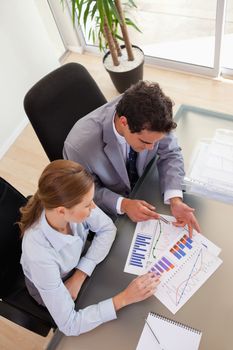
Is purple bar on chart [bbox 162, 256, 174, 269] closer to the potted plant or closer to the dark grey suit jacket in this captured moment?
the dark grey suit jacket

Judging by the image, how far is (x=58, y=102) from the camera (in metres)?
1.43

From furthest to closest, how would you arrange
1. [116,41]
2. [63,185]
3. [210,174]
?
[116,41], [210,174], [63,185]

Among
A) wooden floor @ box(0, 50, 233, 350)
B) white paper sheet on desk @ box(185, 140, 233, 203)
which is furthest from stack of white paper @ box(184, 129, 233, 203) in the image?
wooden floor @ box(0, 50, 233, 350)

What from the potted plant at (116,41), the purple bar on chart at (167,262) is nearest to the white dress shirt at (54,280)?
the purple bar on chart at (167,262)

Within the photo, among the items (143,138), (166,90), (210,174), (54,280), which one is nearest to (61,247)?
(54,280)

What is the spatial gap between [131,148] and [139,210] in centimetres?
30

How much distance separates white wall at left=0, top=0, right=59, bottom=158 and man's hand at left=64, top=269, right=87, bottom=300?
171cm

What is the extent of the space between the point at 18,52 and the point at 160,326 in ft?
7.40

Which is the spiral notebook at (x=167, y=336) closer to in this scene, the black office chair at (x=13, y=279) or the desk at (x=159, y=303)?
the desk at (x=159, y=303)

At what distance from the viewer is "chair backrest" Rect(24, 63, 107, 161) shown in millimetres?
1369

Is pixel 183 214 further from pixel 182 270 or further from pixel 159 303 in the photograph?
pixel 159 303

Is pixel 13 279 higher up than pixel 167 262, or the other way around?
pixel 167 262

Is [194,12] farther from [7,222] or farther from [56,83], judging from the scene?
[7,222]

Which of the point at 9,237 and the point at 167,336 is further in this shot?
the point at 9,237
